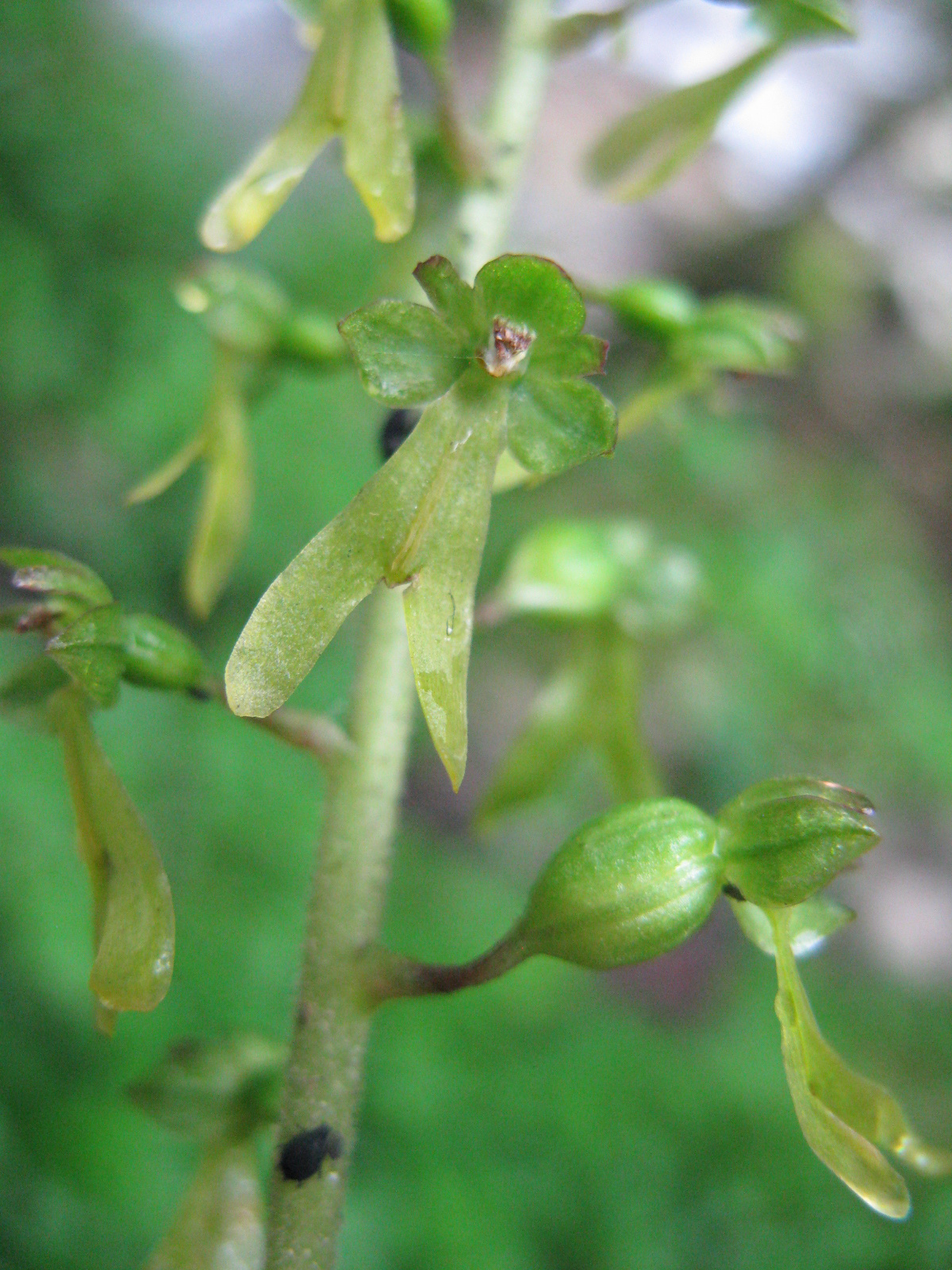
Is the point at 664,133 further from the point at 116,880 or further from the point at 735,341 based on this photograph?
the point at 116,880

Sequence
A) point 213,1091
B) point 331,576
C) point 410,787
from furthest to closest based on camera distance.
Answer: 1. point 410,787
2. point 213,1091
3. point 331,576

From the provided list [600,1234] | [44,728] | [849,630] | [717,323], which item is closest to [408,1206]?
[600,1234]

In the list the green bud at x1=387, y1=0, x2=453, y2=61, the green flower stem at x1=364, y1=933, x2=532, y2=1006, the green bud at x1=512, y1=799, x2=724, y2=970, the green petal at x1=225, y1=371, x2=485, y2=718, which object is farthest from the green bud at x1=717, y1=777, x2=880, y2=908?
the green bud at x1=387, y1=0, x2=453, y2=61

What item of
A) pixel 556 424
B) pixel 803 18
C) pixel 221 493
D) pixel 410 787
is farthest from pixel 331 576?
pixel 410 787

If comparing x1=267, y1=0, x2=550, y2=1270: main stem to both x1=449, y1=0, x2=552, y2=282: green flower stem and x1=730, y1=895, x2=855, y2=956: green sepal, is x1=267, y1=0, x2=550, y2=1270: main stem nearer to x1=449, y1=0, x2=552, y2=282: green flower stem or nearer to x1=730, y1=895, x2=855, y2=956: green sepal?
x1=449, y1=0, x2=552, y2=282: green flower stem

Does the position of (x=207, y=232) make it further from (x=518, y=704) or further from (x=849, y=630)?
(x=518, y=704)

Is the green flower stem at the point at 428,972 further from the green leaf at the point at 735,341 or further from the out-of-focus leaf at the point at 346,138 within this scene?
the green leaf at the point at 735,341

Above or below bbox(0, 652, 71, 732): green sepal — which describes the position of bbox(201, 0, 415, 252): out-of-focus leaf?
above
